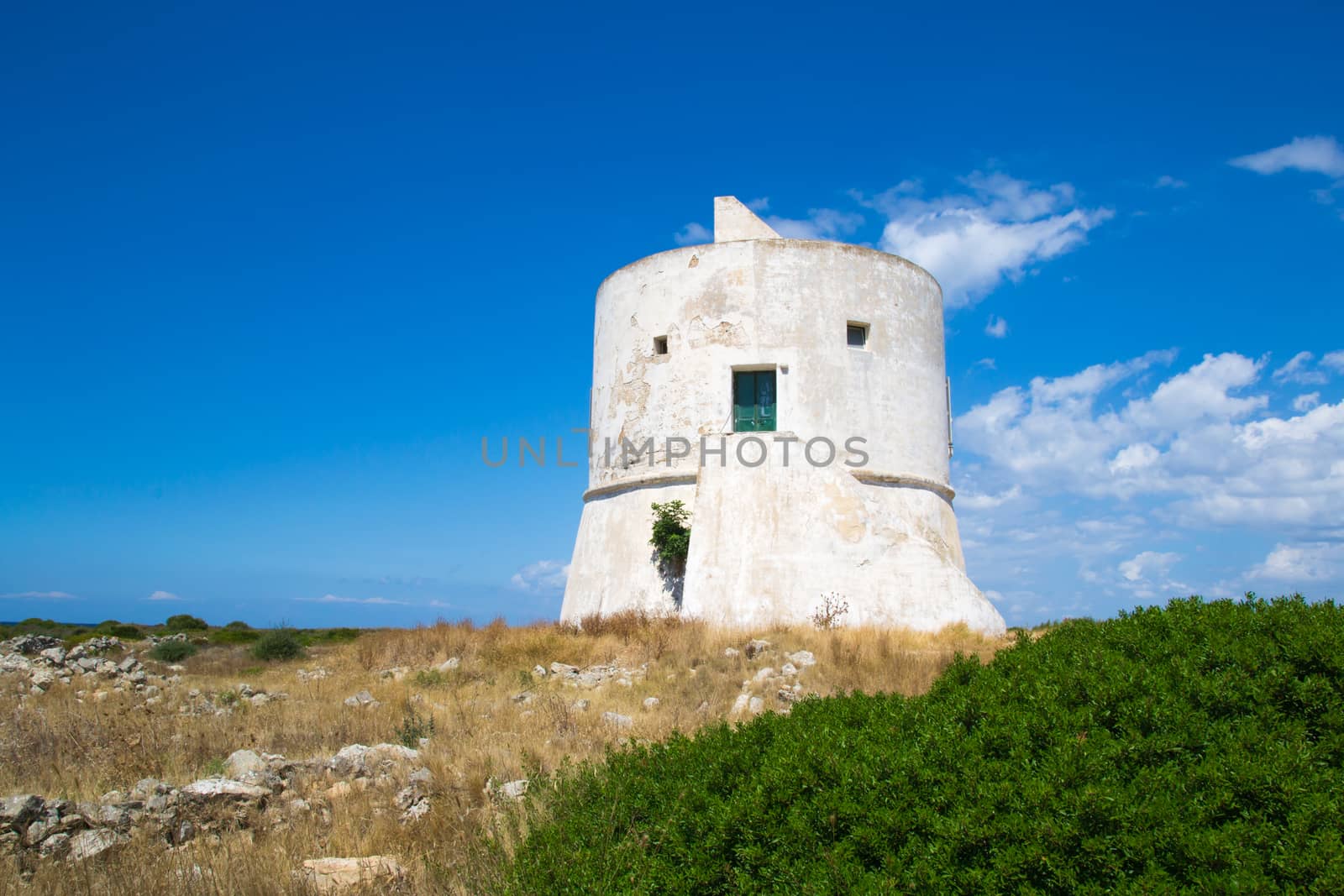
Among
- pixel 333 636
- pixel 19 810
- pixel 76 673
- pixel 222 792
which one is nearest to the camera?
pixel 19 810

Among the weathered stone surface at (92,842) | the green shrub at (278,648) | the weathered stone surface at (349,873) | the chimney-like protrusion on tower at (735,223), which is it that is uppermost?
the chimney-like protrusion on tower at (735,223)

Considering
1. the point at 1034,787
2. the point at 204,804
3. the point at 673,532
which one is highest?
the point at 673,532

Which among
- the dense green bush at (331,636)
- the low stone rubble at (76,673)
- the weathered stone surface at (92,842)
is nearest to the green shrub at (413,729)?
the weathered stone surface at (92,842)

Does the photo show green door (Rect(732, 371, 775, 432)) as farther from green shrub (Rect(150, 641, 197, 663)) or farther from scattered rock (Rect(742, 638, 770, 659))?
green shrub (Rect(150, 641, 197, 663))

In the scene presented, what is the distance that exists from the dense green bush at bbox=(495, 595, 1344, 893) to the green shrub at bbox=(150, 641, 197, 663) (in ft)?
60.2

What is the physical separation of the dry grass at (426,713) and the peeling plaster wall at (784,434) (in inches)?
44.0

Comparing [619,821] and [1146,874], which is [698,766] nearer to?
[619,821]

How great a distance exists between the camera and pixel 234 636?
94.5ft

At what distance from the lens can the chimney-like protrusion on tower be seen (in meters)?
17.9

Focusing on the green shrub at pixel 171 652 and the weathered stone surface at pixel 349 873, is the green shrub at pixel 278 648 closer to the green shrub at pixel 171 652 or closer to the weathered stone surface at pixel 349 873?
the green shrub at pixel 171 652

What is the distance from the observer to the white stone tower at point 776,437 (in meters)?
15.0

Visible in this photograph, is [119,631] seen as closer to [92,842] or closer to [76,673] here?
[76,673]

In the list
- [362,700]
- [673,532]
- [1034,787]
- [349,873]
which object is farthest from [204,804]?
[673,532]

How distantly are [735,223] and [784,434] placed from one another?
4847 mm
